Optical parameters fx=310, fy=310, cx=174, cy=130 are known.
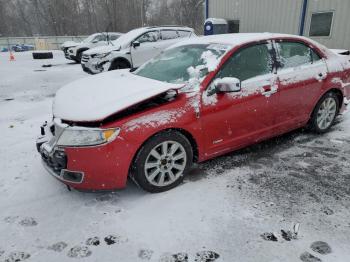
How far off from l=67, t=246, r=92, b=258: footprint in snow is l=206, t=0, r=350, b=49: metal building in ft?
34.4

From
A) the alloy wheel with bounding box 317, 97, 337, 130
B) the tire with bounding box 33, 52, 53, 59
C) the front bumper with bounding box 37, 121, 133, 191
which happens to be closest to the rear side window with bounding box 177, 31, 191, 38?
the alloy wheel with bounding box 317, 97, 337, 130

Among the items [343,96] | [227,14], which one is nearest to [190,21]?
[227,14]

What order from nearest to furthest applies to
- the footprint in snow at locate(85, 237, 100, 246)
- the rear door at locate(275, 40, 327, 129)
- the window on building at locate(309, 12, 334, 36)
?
the footprint in snow at locate(85, 237, 100, 246) < the rear door at locate(275, 40, 327, 129) < the window on building at locate(309, 12, 334, 36)

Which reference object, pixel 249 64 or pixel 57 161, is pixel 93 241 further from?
pixel 249 64

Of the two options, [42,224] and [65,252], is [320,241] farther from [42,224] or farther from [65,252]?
[42,224]

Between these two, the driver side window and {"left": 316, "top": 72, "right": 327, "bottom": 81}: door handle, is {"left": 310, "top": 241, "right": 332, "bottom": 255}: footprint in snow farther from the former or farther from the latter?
the driver side window

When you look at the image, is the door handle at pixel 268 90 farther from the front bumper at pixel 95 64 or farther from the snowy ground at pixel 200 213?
the front bumper at pixel 95 64

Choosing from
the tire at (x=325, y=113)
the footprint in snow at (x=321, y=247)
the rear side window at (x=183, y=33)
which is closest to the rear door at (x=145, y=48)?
the rear side window at (x=183, y=33)

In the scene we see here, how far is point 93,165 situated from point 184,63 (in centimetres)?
175

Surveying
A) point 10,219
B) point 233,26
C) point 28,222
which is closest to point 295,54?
point 28,222

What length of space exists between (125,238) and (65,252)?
0.49 meters

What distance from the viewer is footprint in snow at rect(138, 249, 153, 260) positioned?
2.46 meters

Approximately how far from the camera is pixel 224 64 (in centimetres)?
355

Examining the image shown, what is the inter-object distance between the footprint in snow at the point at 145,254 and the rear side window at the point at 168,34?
8.70 m
